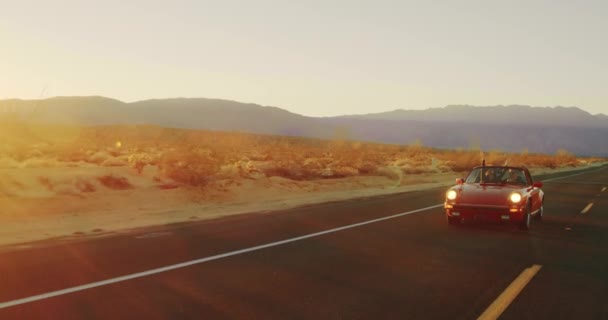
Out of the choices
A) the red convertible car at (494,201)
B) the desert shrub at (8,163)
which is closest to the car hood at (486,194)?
the red convertible car at (494,201)

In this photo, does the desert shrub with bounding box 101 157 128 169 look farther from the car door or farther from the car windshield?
the car door

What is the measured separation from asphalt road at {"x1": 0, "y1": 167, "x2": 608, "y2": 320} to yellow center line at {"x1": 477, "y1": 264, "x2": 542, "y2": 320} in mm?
74

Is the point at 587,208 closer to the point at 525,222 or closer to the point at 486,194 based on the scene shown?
the point at 525,222

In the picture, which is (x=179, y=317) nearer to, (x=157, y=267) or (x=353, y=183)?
(x=157, y=267)

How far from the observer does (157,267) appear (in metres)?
7.88

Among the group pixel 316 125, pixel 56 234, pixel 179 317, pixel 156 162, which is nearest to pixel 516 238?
pixel 179 317

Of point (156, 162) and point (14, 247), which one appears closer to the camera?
point (14, 247)

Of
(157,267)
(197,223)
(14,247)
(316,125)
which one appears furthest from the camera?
(316,125)

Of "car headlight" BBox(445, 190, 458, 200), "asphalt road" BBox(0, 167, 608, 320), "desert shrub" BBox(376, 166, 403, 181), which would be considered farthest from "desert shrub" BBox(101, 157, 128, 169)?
"car headlight" BBox(445, 190, 458, 200)

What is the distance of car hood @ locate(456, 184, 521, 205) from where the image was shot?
11602mm

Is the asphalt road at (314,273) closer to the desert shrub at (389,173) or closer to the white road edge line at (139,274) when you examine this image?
the white road edge line at (139,274)

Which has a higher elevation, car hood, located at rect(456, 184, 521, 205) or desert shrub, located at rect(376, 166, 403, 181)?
car hood, located at rect(456, 184, 521, 205)

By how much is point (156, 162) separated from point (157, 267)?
58.9 ft

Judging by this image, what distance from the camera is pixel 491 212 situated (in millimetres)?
11500
